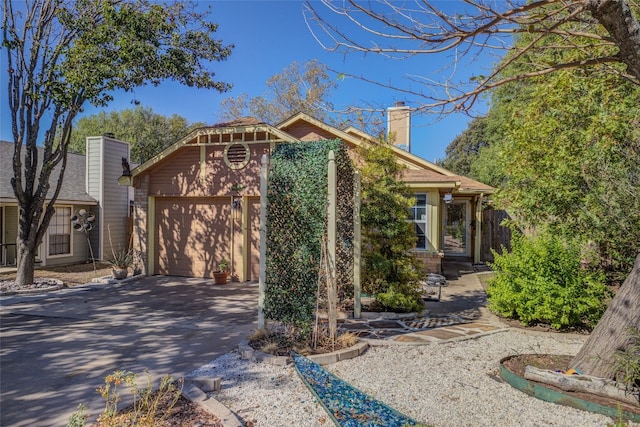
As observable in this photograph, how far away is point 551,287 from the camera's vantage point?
587 cm

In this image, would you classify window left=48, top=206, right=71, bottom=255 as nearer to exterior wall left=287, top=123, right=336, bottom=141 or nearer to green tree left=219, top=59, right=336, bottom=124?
exterior wall left=287, top=123, right=336, bottom=141

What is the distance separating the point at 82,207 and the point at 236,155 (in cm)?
807

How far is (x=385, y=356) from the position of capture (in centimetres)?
479

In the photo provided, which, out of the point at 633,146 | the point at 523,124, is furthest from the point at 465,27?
the point at 523,124

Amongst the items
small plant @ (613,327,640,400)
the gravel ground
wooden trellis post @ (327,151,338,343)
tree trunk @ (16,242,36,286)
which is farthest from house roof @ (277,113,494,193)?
tree trunk @ (16,242,36,286)

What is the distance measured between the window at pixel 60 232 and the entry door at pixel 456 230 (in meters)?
15.0

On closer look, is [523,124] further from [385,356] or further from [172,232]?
[172,232]

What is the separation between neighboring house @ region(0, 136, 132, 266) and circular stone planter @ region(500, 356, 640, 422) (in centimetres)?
1348

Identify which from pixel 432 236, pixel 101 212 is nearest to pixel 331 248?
pixel 432 236

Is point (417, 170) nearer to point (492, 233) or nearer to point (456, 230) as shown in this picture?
point (492, 233)

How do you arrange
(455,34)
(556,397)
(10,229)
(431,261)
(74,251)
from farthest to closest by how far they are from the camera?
(74,251), (10,229), (431,261), (556,397), (455,34)

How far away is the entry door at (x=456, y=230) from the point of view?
17.0 m

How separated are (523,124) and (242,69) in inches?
333

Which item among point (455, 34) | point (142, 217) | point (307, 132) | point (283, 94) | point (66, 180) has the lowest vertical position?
point (142, 217)
